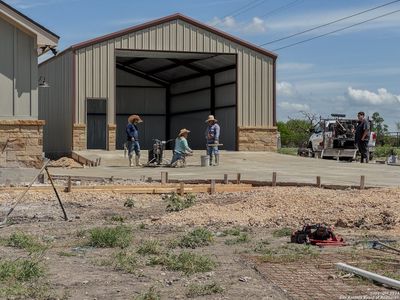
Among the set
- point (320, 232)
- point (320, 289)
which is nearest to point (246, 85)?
point (320, 232)

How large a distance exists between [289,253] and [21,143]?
1135cm

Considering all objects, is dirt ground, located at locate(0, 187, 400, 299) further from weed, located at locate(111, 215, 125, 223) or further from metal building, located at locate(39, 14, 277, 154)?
metal building, located at locate(39, 14, 277, 154)

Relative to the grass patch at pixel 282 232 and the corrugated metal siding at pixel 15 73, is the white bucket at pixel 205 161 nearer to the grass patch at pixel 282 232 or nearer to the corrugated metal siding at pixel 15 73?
the corrugated metal siding at pixel 15 73

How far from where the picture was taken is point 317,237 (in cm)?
938

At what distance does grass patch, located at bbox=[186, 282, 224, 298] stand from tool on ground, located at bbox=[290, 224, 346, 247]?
304 cm

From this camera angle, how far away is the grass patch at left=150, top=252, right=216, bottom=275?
7.43 metres

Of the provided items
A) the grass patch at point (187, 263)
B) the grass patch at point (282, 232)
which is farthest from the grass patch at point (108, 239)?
the grass patch at point (282, 232)

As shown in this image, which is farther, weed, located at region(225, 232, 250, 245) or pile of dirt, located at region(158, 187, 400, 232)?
pile of dirt, located at region(158, 187, 400, 232)

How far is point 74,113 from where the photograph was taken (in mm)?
30453

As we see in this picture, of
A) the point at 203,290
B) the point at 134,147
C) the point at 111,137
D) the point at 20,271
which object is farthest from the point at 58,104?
the point at 203,290

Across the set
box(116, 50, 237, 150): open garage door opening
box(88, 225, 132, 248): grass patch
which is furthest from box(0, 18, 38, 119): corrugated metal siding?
box(116, 50, 237, 150): open garage door opening

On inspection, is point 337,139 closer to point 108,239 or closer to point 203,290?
point 108,239

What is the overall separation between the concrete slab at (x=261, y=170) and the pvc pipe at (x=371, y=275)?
10.4m

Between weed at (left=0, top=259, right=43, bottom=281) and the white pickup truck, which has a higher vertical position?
the white pickup truck
